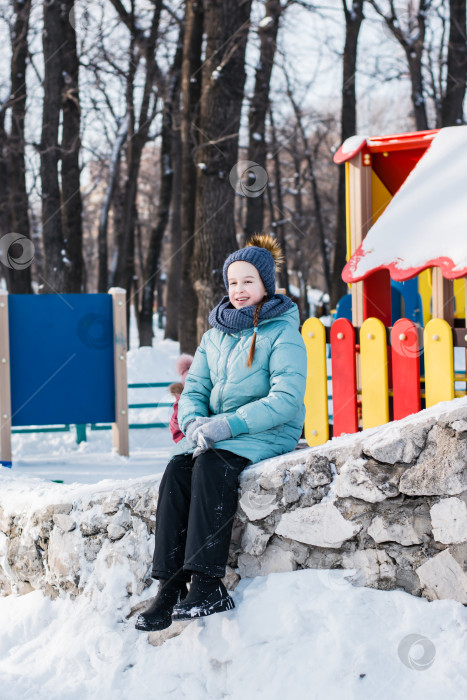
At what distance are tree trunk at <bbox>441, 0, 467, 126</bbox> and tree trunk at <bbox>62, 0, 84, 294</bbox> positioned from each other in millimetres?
6430

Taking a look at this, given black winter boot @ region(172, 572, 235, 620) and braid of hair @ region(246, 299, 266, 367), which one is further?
braid of hair @ region(246, 299, 266, 367)

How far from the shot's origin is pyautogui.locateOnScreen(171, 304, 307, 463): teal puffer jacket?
3.18 m

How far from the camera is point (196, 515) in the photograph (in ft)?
9.64

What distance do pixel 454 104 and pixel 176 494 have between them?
39.1 ft

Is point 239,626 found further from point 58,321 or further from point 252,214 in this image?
point 252,214

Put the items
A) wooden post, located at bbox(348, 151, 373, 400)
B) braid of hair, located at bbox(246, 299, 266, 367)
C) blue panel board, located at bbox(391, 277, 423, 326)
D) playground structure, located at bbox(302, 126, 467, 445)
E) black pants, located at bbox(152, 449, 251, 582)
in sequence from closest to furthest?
black pants, located at bbox(152, 449, 251, 582) → braid of hair, located at bbox(246, 299, 266, 367) → playground structure, located at bbox(302, 126, 467, 445) → wooden post, located at bbox(348, 151, 373, 400) → blue panel board, located at bbox(391, 277, 423, 326)

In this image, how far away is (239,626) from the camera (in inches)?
114

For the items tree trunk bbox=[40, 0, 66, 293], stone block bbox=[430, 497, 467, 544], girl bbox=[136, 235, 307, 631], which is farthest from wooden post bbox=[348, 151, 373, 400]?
tree trunk bbox=[40, 0, 66, 293]

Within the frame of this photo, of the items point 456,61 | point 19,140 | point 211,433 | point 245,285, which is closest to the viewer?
point 211,433

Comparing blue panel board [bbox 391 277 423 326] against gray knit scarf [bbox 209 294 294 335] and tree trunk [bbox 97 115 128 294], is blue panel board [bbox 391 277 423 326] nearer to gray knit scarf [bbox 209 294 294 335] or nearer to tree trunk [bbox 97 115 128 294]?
gray knit scarf [bbox 209 294 294 335]

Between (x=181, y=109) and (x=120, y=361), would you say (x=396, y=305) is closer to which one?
(x=120, y=361)
